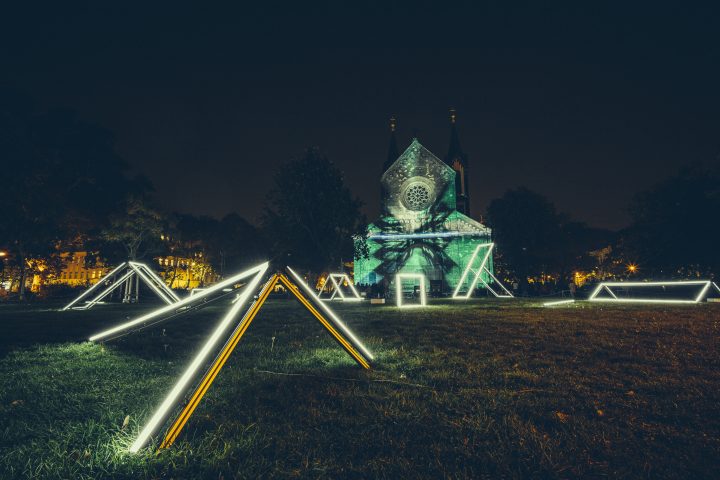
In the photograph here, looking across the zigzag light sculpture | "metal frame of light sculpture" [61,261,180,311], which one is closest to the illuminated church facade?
"metal frame of light sculpture" [61,261,180,311]

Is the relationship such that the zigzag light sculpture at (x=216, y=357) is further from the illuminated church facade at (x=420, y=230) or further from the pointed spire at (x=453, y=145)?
the pointed spire at (x=453, y=145)

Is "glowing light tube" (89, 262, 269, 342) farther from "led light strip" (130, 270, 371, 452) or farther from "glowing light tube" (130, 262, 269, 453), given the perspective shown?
"glowing light tube" (130, 262, 269, 453)

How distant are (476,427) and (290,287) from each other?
2.28 meters

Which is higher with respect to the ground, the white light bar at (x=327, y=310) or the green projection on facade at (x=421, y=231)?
the green projection on facade at (x=421, y=231)

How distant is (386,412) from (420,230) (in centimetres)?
4184

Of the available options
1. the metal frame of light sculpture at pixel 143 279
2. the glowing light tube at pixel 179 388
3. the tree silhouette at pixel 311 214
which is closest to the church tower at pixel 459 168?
the tree silhouette at pixel 311 214

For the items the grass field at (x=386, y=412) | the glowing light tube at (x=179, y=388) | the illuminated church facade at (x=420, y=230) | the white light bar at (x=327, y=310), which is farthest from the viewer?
the illuminated church facade at (x=420, y=230)

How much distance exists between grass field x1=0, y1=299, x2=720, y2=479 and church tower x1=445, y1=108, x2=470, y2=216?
48.8 m

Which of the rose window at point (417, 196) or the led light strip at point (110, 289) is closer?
the led light strip at point (110, 289)

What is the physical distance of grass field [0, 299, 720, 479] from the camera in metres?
2.67

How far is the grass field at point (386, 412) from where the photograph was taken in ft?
8.75

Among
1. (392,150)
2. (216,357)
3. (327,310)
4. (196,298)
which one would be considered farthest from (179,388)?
(392,150)

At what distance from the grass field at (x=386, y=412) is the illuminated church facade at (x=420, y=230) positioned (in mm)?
34853

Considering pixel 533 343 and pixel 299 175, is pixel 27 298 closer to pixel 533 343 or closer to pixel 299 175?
pixel 299 175
